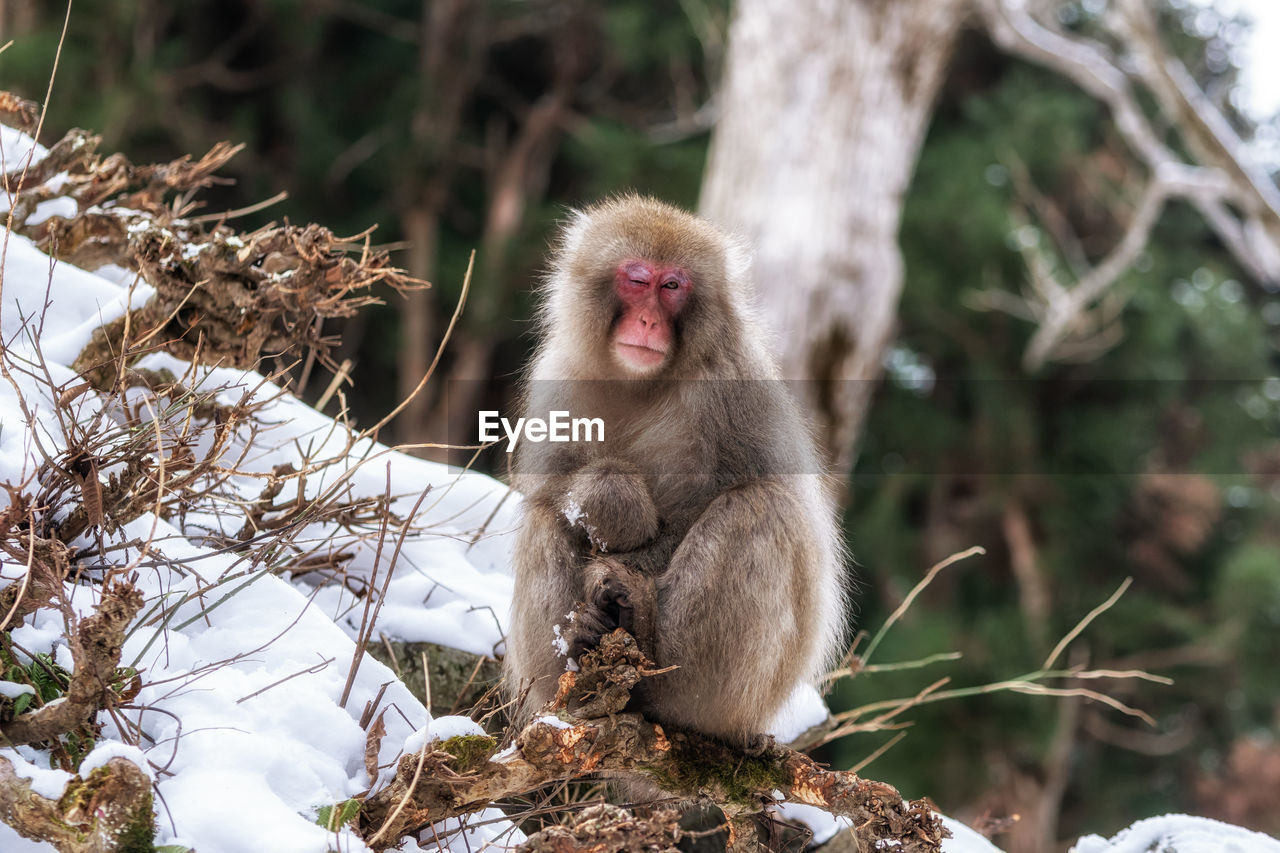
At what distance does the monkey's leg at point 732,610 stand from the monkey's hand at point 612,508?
11cm

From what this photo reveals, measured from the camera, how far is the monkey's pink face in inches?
106

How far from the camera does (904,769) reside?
9.91 m

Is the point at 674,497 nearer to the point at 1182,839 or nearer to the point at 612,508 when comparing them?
the point at 612,508

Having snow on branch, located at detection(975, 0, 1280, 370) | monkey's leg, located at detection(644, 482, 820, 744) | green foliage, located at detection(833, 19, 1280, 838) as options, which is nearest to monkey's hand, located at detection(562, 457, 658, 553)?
monkey's leg, located at detection(644, 482, 820, 744)

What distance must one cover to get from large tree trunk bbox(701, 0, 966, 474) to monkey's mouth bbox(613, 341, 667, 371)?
3086 mm

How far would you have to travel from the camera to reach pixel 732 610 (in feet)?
8.11

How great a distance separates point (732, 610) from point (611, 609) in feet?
0.85

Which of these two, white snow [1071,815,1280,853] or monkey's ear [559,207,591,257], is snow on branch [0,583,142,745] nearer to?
monkey's ear [559,207,591,257]

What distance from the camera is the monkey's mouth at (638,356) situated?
8.87 ft

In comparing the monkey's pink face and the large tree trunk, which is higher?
the large tree trunk

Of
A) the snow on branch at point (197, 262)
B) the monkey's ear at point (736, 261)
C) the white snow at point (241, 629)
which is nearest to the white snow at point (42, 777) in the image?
the white snow at point (241, 629)

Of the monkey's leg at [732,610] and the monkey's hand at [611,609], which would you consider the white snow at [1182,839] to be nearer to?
the monkey's leg at [732,610]

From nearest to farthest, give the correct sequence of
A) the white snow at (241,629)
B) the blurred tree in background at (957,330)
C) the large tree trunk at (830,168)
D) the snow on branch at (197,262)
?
1. the white snow at (241,629)
2. the snow on branch at (197,262)
3. the large tree trunk at (830,168)
4. the blurred tree in background at (957,330)

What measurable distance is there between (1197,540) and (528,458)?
410 inches
